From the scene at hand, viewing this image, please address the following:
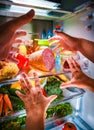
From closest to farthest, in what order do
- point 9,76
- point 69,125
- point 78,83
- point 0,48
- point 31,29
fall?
point 0,48 < point 9,76 < point 78,83 < point 69,125 < point 31,29

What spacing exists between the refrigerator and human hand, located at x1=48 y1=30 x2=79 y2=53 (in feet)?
0.65

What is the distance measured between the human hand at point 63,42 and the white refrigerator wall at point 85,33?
214 millimetres

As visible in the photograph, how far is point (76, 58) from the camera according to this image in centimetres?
132

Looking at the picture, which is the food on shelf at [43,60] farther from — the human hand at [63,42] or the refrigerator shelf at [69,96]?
the refrigerator shelf at [69,96]

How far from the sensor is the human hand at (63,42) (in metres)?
1.01

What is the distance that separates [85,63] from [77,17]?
416 mm

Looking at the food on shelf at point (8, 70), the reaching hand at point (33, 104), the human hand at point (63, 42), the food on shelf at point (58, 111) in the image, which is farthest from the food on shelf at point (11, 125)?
the human hand at point (63, 42)

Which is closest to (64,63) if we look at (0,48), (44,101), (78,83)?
(78,83)

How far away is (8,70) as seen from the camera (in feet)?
3.12

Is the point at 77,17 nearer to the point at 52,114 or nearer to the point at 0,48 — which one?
the point at 0,48

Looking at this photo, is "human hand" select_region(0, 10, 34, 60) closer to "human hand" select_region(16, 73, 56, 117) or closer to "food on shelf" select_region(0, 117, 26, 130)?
"human hand" select_region(16, 73, 56, 117)

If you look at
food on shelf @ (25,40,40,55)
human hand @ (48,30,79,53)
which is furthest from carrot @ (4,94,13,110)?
human hand @ (48,30,79,53)

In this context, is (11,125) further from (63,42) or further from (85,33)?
(85,33)

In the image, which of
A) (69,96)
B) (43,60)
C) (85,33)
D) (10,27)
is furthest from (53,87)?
(10,27)
